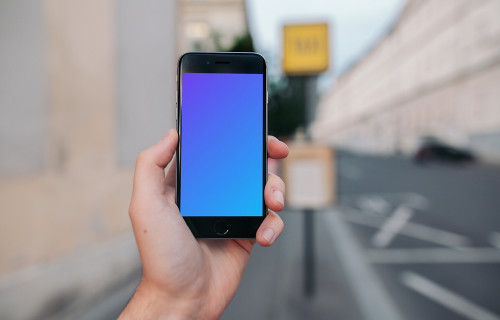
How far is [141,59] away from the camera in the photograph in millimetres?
5266

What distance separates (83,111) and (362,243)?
17.1 ft

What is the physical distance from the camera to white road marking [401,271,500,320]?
379 cm

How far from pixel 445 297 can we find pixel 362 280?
37.5 inches

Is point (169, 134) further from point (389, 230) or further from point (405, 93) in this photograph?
point (405, 93)

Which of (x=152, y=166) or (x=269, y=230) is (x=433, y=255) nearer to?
(x=269, y=230)

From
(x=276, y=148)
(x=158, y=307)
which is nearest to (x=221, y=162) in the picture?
(x=276, y=148)

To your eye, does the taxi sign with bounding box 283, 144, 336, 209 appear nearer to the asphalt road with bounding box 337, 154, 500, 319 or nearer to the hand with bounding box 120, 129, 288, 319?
the asphalt road with bounding box 337, 154, 500, 319

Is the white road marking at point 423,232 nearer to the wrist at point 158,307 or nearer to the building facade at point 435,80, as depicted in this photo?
the building facade at point 435,80

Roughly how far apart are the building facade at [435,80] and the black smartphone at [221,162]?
32.9ft

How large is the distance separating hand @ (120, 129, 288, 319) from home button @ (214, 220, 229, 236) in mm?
97

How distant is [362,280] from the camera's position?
469 centimetres

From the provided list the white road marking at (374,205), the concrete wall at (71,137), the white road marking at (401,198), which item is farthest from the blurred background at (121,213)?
the white road marking at (401,198)

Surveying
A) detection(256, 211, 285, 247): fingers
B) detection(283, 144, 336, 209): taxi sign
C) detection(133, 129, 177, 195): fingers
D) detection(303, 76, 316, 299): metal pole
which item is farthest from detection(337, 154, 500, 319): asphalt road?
detection(133, 129, 177, 195): fingers

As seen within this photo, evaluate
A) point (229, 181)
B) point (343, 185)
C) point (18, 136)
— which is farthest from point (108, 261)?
point (343, 185)
